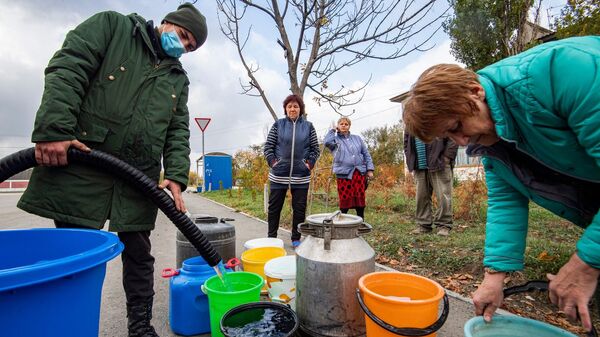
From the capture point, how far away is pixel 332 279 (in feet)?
6.40

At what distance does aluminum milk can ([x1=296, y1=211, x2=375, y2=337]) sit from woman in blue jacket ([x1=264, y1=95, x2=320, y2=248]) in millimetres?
2260

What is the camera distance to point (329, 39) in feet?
22.6

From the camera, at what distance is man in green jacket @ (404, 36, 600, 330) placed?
1.04m

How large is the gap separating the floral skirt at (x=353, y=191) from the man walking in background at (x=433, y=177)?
2.84 ft

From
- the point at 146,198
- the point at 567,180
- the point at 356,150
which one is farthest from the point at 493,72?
the point at 356,150

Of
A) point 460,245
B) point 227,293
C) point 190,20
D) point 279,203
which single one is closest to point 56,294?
point 227,293

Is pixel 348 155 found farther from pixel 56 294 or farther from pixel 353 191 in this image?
pixel 56 294

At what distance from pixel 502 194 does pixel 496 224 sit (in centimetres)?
15

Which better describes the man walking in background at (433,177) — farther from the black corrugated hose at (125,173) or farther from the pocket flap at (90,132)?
the pocket flap at (90,132)

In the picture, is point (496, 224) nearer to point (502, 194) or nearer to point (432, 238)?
point (502, 194)

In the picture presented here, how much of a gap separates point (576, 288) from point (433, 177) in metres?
4.08

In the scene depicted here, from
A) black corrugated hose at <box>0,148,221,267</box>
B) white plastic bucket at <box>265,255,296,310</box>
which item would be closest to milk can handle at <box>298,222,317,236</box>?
white plastic bucket at <box>265,255,296,310</box>

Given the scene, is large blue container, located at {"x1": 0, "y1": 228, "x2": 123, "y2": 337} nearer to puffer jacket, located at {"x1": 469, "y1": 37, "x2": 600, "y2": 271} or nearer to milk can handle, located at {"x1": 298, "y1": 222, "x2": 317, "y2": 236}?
milk can handle, located at {"x1": 298, "y1": 222, "x2": 317, "y2": 236}

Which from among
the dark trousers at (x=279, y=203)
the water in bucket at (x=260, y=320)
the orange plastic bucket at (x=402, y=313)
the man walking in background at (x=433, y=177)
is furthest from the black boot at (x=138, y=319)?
the man walking in background at (x=433, y=177)
